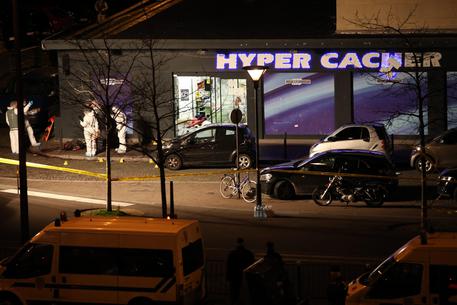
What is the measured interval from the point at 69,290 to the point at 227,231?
793cm

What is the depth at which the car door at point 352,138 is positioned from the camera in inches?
1192

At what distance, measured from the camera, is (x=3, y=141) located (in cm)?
→ 3747

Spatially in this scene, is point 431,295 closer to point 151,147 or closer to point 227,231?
point 227,231

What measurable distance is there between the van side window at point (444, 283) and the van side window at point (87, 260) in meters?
4.88

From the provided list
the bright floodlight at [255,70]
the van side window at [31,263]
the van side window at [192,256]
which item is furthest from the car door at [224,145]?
the van side window at [31,263]

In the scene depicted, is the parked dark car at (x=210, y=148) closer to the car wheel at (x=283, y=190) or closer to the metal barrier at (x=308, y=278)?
the car wheel at (x=283, y=190)

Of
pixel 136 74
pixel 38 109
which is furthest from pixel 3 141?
pixel 136 74

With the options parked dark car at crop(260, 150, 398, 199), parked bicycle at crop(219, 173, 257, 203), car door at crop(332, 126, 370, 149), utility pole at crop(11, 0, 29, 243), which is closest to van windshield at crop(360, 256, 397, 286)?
utility pole at crop(11, 0, 29, 243)

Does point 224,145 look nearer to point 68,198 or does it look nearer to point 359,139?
point 359,139

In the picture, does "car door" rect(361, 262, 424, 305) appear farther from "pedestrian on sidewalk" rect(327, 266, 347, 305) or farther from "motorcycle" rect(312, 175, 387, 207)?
"motorcycle" rect(312, 175, 387, 207)

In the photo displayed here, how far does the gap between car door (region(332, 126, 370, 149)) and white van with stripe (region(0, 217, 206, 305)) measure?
16.6 m

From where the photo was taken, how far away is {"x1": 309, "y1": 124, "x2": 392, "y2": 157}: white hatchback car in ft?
98.5

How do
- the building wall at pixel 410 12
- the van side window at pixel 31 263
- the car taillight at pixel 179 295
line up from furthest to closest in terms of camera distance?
the building wall at pixel 410 12 < the van side window at pixel 31 263 < the car taillight at pixel 179 295

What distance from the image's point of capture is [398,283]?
500 inches
